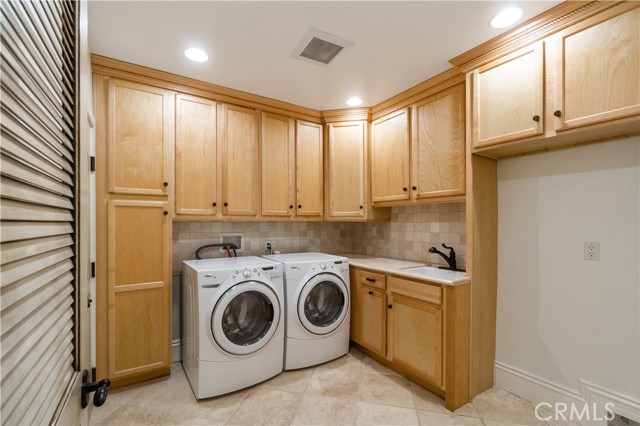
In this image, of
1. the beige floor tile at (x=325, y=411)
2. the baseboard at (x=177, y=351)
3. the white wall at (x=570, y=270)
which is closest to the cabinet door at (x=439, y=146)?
the white wall at (x=570, y=270)

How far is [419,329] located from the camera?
7.48 ft

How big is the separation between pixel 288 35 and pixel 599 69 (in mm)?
1726

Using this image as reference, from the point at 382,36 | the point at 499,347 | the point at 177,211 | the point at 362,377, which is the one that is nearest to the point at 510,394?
the point at 499,347

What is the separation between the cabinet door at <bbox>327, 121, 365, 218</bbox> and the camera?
320 centimetres

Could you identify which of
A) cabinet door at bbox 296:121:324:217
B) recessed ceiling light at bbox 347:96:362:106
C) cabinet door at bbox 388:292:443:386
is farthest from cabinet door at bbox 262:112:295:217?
cabinet door at bbox 388:292:443:386

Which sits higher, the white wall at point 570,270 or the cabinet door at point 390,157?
the cabinet door at point 390,157

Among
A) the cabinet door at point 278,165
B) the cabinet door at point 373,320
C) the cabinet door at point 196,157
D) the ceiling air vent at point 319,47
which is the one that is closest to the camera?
the ceiling air vent at point 319,47

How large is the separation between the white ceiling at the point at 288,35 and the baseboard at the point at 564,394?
89.2 inches

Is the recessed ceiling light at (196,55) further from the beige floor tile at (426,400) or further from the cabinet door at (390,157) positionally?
the beige floor tile at (426,400)

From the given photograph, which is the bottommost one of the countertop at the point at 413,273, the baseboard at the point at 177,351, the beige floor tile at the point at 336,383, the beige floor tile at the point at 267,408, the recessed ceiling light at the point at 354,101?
the beige floor tile at the point at 336,383

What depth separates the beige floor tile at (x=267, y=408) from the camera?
194cm

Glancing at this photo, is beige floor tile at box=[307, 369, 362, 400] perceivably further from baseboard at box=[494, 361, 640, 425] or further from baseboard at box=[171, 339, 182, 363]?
baseboard at box=[171, 339, 182, 363]

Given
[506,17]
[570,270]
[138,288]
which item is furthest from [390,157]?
[138,288]

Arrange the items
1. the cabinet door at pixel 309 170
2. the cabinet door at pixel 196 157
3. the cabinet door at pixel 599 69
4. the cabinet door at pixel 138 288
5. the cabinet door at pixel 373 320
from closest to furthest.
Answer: the cabinet door at pixel 599 69
the cabinet door at pixel 138 288
the cabinet door at pixel 196 157
the cabinet door at pixel 373 320
the cabinet door at pixel 309 170
